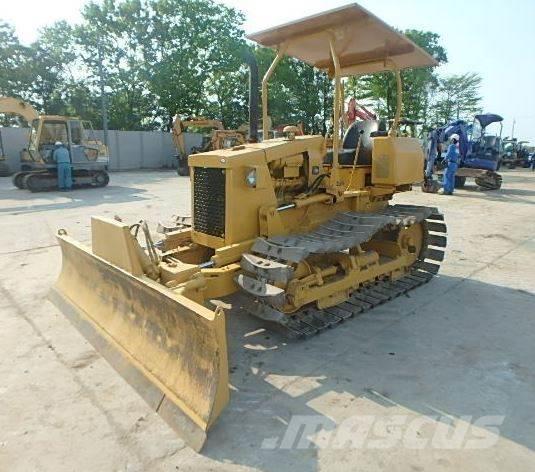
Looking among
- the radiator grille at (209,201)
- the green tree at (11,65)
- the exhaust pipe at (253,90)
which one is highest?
the green tree at (11,65)

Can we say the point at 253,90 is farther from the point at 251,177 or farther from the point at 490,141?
the point at 490,141

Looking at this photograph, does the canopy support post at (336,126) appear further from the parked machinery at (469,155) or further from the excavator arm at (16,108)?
the excavator arm at (16,108)

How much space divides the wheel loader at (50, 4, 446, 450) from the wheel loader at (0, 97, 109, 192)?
37.9ft

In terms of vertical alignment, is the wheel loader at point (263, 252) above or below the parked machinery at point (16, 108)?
below

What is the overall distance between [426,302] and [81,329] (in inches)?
143

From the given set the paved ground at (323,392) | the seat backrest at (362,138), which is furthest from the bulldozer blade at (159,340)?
Answer: the seat backrest at (362,138)

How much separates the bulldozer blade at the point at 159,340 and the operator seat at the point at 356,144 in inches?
113

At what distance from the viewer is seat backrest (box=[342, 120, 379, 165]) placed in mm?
5562

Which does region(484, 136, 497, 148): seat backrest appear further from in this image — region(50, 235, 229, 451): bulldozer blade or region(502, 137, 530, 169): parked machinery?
region(50, 235, 229, 451): bulldozer blade

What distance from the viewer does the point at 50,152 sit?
15.3 metres

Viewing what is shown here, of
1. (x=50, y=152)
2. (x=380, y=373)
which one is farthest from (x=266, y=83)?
(x=50, y=152)

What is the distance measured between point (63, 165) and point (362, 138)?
40.4 ft

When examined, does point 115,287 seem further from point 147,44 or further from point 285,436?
point 147,44

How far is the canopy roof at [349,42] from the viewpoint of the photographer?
4.13 m
